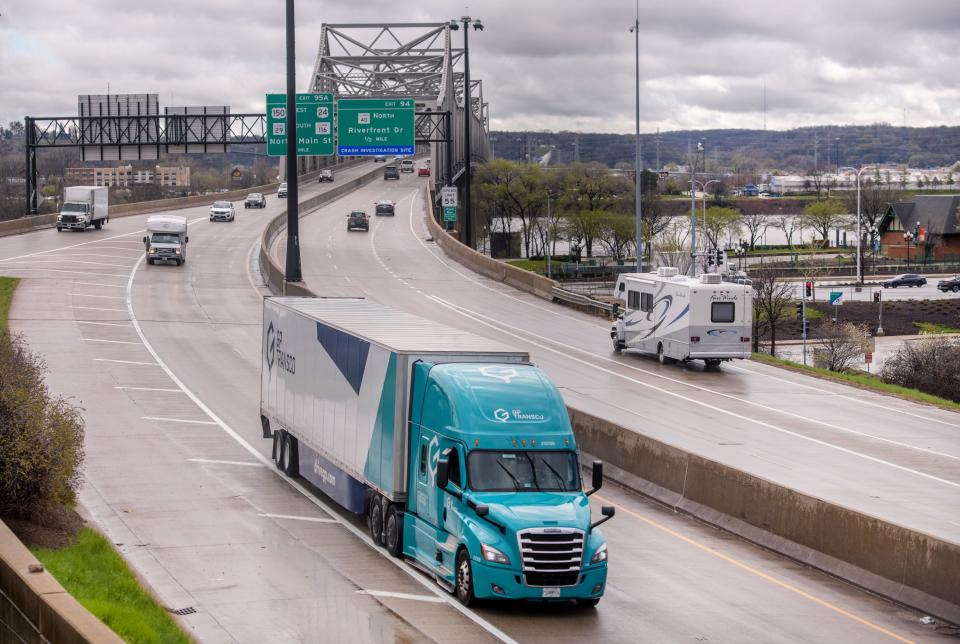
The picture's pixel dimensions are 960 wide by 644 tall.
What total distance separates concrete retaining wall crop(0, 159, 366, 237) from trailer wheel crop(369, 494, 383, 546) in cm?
6365

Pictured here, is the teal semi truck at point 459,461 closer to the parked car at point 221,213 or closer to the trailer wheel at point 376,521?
the trailer wheel at point 376,521

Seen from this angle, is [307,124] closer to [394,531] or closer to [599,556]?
[394,531]

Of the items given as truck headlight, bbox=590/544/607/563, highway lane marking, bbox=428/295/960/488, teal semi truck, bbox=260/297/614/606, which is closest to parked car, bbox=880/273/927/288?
highway lane marking, bbox=428/295/960/488

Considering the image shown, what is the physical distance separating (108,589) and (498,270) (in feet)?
166

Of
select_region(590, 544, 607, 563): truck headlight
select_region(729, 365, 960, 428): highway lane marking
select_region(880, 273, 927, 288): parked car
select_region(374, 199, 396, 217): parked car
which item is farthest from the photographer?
select_region(880, 273, 927, 288): parked car

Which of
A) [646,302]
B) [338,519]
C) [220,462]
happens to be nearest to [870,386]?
[646,302]

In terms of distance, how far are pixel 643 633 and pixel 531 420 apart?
3080mm

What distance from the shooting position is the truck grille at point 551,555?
14.5 m

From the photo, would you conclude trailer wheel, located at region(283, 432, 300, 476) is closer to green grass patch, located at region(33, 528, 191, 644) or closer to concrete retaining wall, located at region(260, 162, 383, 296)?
green grass patch, located at region(33, 528, 191, 644)

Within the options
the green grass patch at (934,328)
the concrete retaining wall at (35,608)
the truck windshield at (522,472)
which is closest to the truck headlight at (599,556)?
the truck windshield at (522,472)

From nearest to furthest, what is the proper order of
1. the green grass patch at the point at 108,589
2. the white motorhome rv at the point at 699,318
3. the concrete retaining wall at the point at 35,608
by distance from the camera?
the concrete retaining wall at the point at 35,608, the green grass patch at the point at 108,589, the white motorhome rv at the point at 699,318

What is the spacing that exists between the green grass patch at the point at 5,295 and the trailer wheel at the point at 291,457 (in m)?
20.1

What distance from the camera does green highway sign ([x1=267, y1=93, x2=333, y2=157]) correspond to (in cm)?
5697

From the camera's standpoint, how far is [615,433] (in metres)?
24.6
